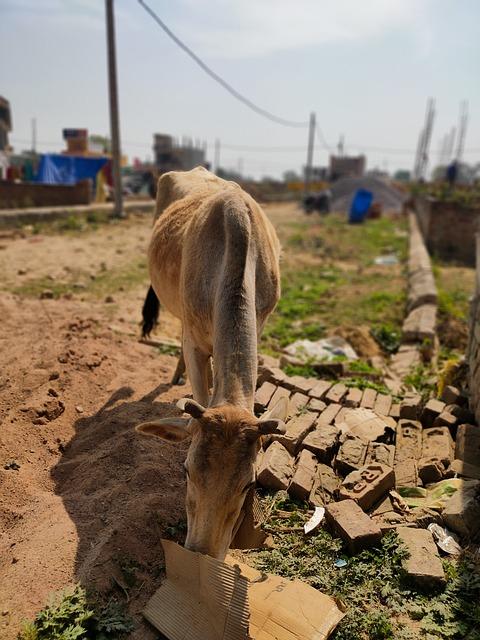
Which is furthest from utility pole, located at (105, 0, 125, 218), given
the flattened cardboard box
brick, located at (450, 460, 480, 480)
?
the flattened cardboard box

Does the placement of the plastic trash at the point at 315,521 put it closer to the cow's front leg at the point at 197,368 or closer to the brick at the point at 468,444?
the cow's front leg at the point at 197,368

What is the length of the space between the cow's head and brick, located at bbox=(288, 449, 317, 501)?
1.17 meters

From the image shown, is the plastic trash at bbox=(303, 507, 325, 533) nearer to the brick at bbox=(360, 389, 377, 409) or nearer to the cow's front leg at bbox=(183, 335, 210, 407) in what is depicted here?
the cow's front leg at bbox=(183, 335, 210, 407)

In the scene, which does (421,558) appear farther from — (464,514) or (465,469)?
(465,469)

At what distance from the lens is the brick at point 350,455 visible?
388 centimetres

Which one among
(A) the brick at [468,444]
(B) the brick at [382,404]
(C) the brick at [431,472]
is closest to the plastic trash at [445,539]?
(C) the brick at [431,472]

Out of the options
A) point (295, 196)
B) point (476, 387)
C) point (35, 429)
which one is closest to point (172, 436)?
point (35, 429)

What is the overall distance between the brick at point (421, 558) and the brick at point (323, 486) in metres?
0.55

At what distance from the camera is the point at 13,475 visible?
11.6ft

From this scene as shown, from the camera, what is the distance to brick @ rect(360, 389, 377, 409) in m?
4.74

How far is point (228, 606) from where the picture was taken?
241cm

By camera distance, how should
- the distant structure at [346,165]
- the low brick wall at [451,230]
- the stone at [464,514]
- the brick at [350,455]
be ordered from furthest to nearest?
the distant structure at [346,165] → the low brick wall at [451,230] → the brick at [350,455] → the stone at [464,514]

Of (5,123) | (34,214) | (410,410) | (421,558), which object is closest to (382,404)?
(410,410)

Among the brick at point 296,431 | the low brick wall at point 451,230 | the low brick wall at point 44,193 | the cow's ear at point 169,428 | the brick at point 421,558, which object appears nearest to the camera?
the cow's ear at point 169,428
